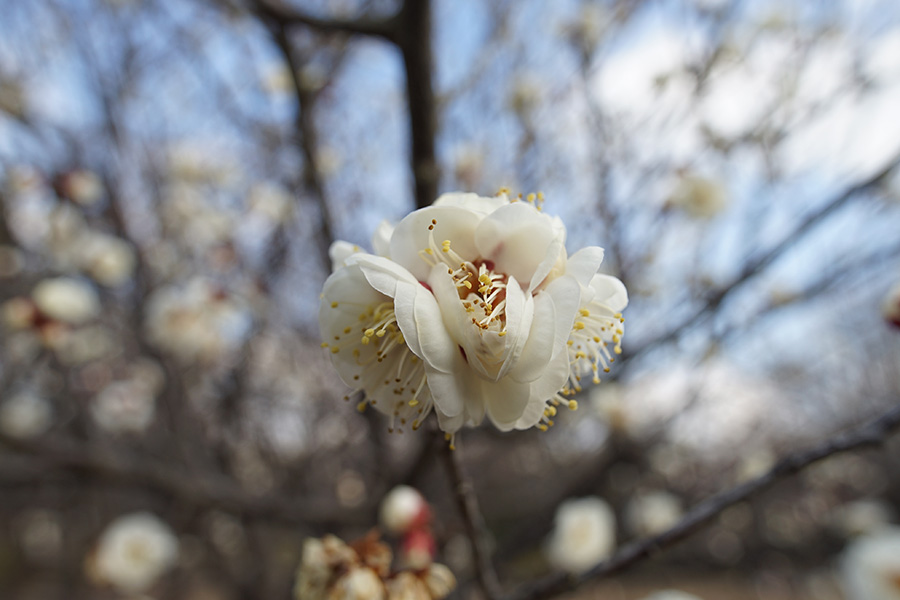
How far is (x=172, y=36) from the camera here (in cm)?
300

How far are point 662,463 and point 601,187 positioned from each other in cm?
255

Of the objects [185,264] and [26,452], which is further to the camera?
[185,264]

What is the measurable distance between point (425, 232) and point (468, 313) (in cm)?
Answer: 13

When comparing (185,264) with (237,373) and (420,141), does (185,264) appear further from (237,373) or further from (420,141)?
(420,141)

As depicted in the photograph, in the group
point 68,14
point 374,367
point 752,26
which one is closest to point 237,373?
point 68,14

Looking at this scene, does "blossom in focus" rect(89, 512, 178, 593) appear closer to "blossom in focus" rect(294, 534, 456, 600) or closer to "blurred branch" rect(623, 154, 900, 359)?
"blossom in focus" rect(294, 534, 456, 600)

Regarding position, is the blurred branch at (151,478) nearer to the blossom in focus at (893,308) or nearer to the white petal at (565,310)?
the white petal at (565,310)

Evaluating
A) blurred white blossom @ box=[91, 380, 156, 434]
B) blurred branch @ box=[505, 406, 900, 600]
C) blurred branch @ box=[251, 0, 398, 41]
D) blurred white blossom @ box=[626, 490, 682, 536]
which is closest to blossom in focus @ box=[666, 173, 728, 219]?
blurred branch @ box=[505, 406, 900, 600]

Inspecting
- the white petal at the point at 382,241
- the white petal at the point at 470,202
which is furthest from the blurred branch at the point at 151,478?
the white petal at the point at 470,202

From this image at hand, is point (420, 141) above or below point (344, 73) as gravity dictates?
below

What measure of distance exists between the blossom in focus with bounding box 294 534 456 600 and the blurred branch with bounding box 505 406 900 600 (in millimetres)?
155

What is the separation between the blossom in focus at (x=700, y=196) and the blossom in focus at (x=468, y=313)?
1.78 metres

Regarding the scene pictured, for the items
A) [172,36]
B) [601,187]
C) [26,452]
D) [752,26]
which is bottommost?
[26,452]

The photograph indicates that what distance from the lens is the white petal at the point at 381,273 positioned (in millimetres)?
590
